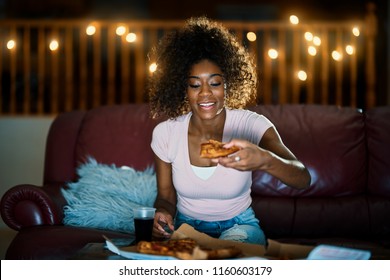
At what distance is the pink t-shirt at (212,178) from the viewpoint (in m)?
2.02

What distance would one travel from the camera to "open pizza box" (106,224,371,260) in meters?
1.32

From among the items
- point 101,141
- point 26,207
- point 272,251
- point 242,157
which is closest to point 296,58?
point 101,141

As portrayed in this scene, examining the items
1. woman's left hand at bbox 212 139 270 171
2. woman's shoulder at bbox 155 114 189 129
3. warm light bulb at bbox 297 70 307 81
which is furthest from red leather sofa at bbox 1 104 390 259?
warm light bulb at bbox 297 70 307 81

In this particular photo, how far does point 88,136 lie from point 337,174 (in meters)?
1.14

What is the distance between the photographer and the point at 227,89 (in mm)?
2164

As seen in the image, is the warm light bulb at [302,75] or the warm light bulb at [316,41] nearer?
the warm light bulb at [316,41]

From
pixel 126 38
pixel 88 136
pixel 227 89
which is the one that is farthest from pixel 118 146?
pixel 126 38

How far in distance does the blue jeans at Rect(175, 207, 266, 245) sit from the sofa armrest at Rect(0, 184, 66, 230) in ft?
1.88

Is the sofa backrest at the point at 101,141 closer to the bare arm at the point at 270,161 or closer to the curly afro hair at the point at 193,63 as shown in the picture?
the curly afro hair at the point at 193,63

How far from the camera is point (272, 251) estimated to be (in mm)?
1472

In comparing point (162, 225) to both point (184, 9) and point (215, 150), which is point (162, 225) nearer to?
point (215, 150)

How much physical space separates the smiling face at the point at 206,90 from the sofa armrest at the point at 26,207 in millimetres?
708

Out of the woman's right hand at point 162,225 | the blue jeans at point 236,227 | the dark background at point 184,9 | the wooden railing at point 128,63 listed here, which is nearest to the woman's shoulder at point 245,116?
the blue jeans at point 236,227

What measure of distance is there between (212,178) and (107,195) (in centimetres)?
67
